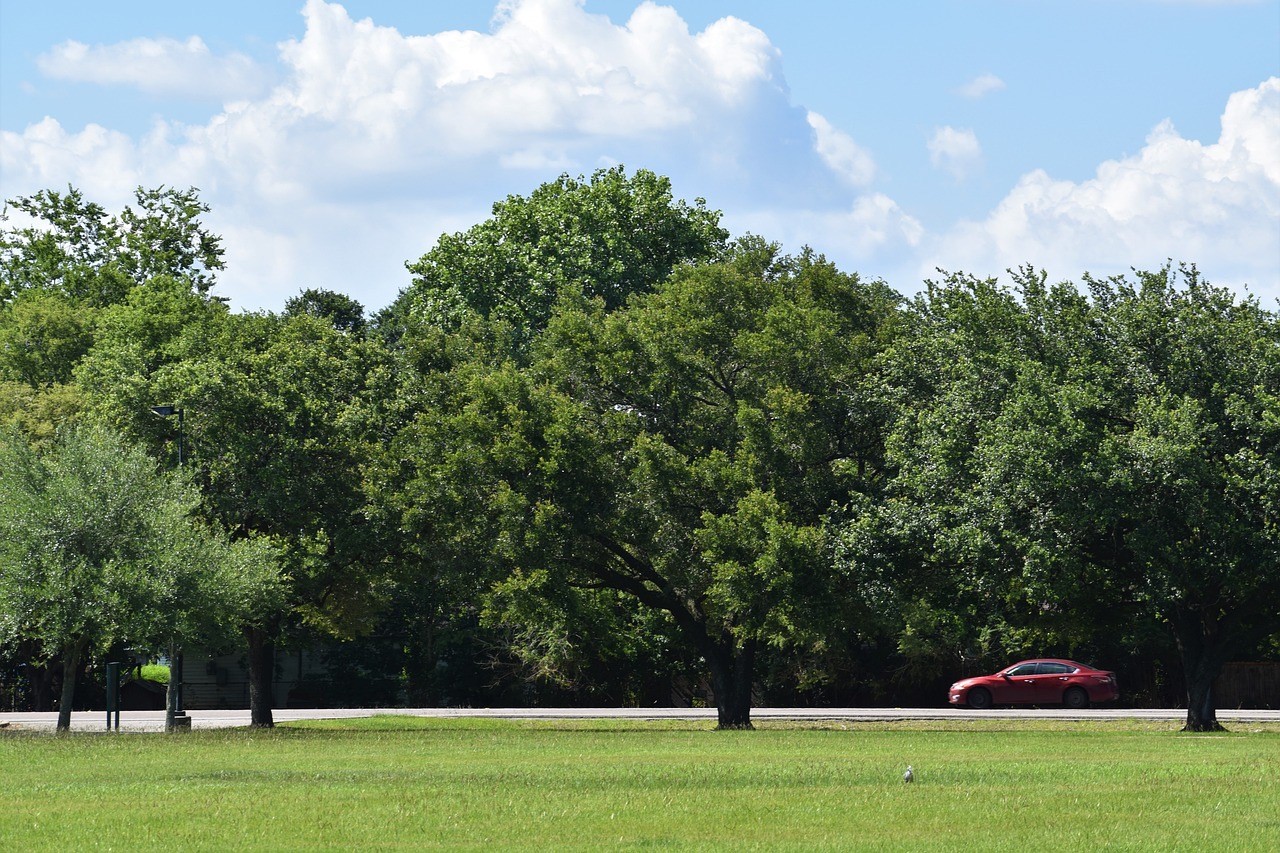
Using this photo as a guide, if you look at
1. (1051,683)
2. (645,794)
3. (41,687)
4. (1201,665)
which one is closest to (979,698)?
(1051,683)

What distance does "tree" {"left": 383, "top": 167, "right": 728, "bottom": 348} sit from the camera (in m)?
67.6

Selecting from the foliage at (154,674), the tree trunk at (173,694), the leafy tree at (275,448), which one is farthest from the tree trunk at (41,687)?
the tree trunk at (173,694)

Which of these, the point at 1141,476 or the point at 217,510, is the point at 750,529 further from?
the point at 217,510

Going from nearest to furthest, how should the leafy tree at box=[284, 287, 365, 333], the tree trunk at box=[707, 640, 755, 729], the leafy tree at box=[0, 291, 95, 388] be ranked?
the tree trunk at box=[707, 640, 755, 729]
the leafy tree at box=[0, 291, 95, 388]
the leafy tree at box=[284, 287, 365, 333]

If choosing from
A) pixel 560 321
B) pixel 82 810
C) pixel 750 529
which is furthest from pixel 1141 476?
pixel 82 810

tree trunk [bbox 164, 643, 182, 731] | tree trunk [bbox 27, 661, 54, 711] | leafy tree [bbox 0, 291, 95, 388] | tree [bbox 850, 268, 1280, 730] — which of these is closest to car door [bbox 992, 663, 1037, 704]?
tree [bbox 850, 268, 1280, 730]

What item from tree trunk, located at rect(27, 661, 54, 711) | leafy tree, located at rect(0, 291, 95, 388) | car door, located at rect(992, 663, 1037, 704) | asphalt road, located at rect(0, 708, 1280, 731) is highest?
leafy tree, located at rect(0, 291, 95, 388)

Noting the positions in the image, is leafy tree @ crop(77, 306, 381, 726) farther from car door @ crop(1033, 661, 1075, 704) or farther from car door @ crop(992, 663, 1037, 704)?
car door @ crop(1033, 661, 1075, 704)

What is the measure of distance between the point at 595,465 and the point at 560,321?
510cm

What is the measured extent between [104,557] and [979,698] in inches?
1048

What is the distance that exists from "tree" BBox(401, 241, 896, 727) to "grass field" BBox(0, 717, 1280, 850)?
690 centimetres

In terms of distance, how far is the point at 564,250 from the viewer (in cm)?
6825

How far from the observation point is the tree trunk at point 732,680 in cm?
4172

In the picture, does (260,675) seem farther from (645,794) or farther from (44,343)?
(44,343)
